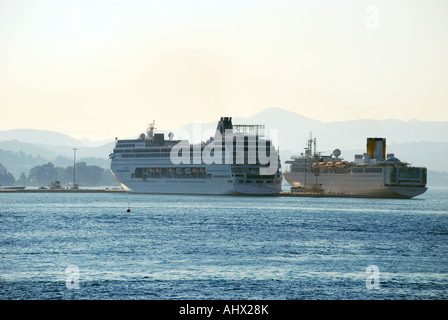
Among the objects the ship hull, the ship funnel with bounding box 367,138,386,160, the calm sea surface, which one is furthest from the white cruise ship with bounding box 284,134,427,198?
the calm sea surface

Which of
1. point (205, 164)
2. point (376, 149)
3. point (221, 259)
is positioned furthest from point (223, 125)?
point (221, 259)

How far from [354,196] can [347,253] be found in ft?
353

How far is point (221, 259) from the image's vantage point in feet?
160

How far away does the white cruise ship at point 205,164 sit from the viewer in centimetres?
14838

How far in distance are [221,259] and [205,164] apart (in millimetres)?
104689

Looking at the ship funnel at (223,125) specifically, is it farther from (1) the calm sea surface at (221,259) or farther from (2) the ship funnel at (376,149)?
(1) the calm sea surface at (221,259)

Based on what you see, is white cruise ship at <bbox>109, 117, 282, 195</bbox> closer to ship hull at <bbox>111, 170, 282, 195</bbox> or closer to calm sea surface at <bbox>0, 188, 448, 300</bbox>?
ship hull at <bbox>111, 170, 282, 195</bbox>

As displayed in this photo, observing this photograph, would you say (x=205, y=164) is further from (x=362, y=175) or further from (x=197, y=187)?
(x=362, y=175)

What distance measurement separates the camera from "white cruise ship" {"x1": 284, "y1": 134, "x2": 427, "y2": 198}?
518ft

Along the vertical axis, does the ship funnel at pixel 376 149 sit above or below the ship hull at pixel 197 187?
above

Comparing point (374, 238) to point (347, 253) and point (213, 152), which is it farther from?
point (213, 152)

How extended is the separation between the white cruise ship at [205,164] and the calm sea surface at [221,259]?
64057 mm

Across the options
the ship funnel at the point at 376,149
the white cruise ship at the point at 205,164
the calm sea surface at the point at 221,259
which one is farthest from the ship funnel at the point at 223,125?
the calm sea surface at the point at 221,259
